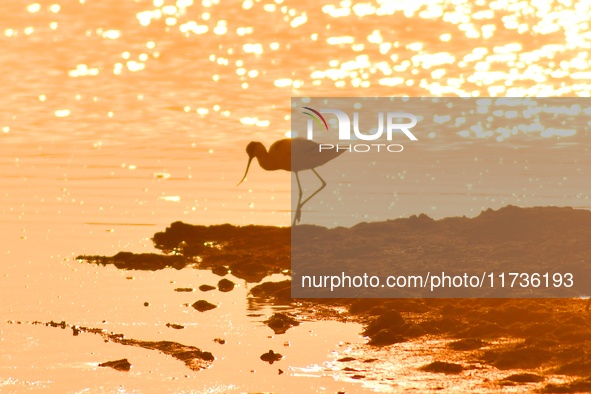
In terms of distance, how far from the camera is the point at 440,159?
3362cm

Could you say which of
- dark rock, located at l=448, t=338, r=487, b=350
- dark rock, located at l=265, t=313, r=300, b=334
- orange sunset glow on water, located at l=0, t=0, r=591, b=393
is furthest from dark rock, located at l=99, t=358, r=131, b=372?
dark rock, located at l=448, t=338, r=487, b=350

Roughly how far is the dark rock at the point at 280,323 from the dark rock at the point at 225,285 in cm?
192

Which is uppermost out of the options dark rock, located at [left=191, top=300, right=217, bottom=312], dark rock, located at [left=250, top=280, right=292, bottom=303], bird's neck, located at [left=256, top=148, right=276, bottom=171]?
bird's neck, located at [left=256, top=148, right=276, bottom=171]

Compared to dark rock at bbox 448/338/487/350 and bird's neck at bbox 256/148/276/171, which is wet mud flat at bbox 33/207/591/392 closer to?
dark rock at bbox 448/338/487/350

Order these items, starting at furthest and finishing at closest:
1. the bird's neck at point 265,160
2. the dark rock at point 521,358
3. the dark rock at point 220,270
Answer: the bird's neck at point 265,160, the dark rock at point 220,270, the dark rock at point 521,358

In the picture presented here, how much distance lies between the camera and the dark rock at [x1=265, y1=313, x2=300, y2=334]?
1204 centimetres

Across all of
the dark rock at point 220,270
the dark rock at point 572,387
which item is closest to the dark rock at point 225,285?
the dark rock at point 220,270

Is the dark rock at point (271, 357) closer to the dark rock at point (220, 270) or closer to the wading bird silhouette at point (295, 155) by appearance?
the dark rock at point (220, 270)

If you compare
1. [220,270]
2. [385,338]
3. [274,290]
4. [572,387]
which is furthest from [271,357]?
[220,270]

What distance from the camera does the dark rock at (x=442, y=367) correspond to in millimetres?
10098

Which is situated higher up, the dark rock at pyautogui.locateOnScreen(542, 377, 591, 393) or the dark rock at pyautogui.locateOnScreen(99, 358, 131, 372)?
the dark rock at pyautogui.locateOnScreen(99, 358, 131, 372)

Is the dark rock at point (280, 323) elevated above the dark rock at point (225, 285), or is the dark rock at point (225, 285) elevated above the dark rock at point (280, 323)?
the dark rock at point (225, 285)

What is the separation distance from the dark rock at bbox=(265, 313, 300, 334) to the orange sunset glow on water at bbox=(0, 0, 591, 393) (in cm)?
3

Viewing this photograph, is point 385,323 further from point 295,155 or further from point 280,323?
point 295,155
